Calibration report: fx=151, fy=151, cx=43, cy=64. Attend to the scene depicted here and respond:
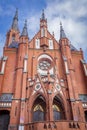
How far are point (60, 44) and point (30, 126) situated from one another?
55.0 ft

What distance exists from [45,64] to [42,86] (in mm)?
7105

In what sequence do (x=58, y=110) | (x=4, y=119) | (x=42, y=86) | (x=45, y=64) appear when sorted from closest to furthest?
1. (x=42, y=86)
2. (x=4, y=119)
3. (x=58, y=110)
4. (x=45, y=64)

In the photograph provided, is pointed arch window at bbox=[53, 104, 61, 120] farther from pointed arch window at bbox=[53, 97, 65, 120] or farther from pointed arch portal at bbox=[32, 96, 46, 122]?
pointed arch portal at bbox=[32, 96, 46, 122]

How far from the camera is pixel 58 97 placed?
21250 mm

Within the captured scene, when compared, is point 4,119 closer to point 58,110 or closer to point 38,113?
point 38,113

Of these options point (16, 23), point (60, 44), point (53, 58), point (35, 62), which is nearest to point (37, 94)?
point (35, 62)

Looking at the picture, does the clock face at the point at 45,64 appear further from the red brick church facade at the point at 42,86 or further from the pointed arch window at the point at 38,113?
the pointed arch window at the point at 38,113

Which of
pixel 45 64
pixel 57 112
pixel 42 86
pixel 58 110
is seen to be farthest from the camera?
pixel 45 64

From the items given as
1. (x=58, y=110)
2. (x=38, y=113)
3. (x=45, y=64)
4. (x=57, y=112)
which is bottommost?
(x=38, y=113)

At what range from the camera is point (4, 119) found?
21.0 metres

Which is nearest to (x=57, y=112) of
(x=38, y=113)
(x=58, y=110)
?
(x=58, y=110)

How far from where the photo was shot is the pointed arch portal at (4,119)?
20.2 metres

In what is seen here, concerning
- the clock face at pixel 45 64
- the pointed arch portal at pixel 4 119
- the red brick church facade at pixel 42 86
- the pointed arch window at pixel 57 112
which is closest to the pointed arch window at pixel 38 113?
the red brick church facade at pixel 42 86

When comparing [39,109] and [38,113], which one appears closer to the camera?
[38,113]
